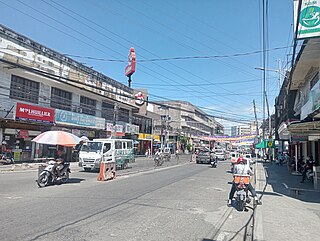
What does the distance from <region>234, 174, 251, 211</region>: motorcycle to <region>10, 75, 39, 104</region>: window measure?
19511mm

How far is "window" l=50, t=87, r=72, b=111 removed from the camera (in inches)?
1117

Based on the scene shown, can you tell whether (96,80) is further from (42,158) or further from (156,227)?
(156,227)

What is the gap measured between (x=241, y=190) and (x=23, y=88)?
22.0 metres

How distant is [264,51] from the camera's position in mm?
16516

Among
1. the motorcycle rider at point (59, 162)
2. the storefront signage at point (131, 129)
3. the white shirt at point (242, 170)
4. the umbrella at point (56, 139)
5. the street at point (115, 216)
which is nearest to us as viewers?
the street at point (115, 216)

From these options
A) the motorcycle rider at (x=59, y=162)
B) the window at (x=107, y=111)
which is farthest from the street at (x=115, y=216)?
the window at (x=107, y=111)

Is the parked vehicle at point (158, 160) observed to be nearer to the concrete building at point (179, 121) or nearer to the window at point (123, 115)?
the window at point (123, 115)

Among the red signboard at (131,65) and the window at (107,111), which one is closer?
the window at (107,111)

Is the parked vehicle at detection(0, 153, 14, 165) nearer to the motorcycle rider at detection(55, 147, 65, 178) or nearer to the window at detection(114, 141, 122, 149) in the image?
the window at detection(114, 141, 122, 149)

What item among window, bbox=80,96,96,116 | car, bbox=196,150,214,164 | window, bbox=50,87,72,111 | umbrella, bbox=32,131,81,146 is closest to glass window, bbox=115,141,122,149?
umbrella, bbox=32,131,81,146

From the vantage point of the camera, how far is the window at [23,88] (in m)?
23.5

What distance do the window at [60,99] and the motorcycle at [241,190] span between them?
73.4 feet

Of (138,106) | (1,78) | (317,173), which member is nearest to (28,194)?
(317,173)

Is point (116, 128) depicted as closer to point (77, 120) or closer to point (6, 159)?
point (77, 120)
